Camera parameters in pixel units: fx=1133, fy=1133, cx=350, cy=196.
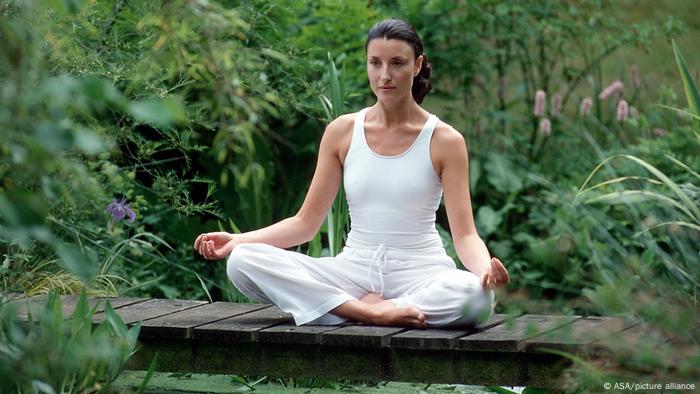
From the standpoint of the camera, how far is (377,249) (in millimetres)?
4066

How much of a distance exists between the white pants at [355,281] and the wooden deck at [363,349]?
84 mm

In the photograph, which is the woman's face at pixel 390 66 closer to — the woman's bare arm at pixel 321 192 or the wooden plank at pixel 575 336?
the woman's bare arm at pixel 321 192

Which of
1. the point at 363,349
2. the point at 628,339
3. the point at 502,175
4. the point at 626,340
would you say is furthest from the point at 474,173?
the point at 626,340

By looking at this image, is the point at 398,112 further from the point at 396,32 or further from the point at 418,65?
the point at 396,32

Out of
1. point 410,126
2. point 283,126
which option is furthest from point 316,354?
point 283,126

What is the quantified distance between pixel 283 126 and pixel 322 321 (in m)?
A: 3.41

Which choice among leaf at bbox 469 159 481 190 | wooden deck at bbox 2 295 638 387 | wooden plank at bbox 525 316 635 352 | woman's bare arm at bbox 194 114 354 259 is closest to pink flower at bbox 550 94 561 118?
leaf at bbox 469 159 481 190

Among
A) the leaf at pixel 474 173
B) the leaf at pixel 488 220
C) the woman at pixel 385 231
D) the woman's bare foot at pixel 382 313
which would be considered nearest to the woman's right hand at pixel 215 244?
the woman at pixel 385 231

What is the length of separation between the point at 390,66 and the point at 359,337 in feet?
3.35

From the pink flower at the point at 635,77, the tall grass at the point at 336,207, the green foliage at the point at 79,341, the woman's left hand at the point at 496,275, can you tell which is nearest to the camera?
Answer: the green foliage at the point at 79,341

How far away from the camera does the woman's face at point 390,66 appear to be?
399 cm

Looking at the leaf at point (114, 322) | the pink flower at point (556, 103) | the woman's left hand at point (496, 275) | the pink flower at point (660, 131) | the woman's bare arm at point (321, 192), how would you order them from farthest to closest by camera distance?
the pink flower at point (556, 103) → the pink flower at point (660, 131) → the woman's bare arm at point (321, 192) → the woman's left hand at point (496, 275) → the leaf at point (114, 322)

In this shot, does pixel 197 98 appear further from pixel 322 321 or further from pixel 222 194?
pixel 322 321

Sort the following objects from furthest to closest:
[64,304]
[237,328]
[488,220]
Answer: [488,220] < [64,304] < [237,328]
